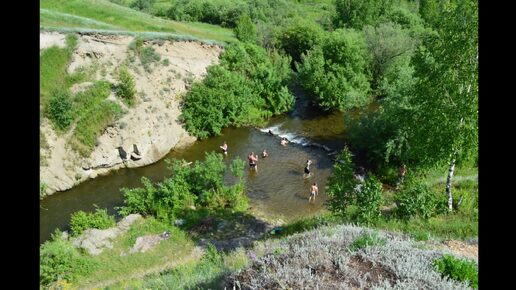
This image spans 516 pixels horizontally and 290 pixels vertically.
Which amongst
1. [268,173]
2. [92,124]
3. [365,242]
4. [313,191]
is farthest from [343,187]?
[92,124]

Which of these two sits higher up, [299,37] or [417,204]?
[299,37]

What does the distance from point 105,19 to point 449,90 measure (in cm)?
3580

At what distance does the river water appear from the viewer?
25016mm

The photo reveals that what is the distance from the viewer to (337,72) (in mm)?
36719

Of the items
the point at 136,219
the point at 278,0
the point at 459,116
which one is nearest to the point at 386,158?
the point at 459,116

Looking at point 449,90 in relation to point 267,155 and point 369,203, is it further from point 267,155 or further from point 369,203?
point 267,155

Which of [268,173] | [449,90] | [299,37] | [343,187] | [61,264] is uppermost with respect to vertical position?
[299,37]

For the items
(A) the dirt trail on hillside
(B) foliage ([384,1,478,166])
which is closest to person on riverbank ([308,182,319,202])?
(B) foliage ([384,1,478,166])

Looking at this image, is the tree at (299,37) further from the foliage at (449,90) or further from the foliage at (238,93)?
the foliage at (449,90)

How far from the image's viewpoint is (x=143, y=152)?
31125mm

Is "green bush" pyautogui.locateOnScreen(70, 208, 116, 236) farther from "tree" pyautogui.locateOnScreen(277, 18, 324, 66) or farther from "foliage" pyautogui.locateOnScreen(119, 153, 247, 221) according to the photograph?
"tree" pyautogui.locateOnScreen(277, 18, 324, 66)

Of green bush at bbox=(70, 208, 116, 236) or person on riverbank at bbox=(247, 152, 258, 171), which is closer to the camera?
green bush at bbox=(70, 208, 116, 236)

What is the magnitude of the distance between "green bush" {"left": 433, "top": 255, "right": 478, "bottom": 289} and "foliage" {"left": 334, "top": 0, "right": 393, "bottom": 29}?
1780 inches
